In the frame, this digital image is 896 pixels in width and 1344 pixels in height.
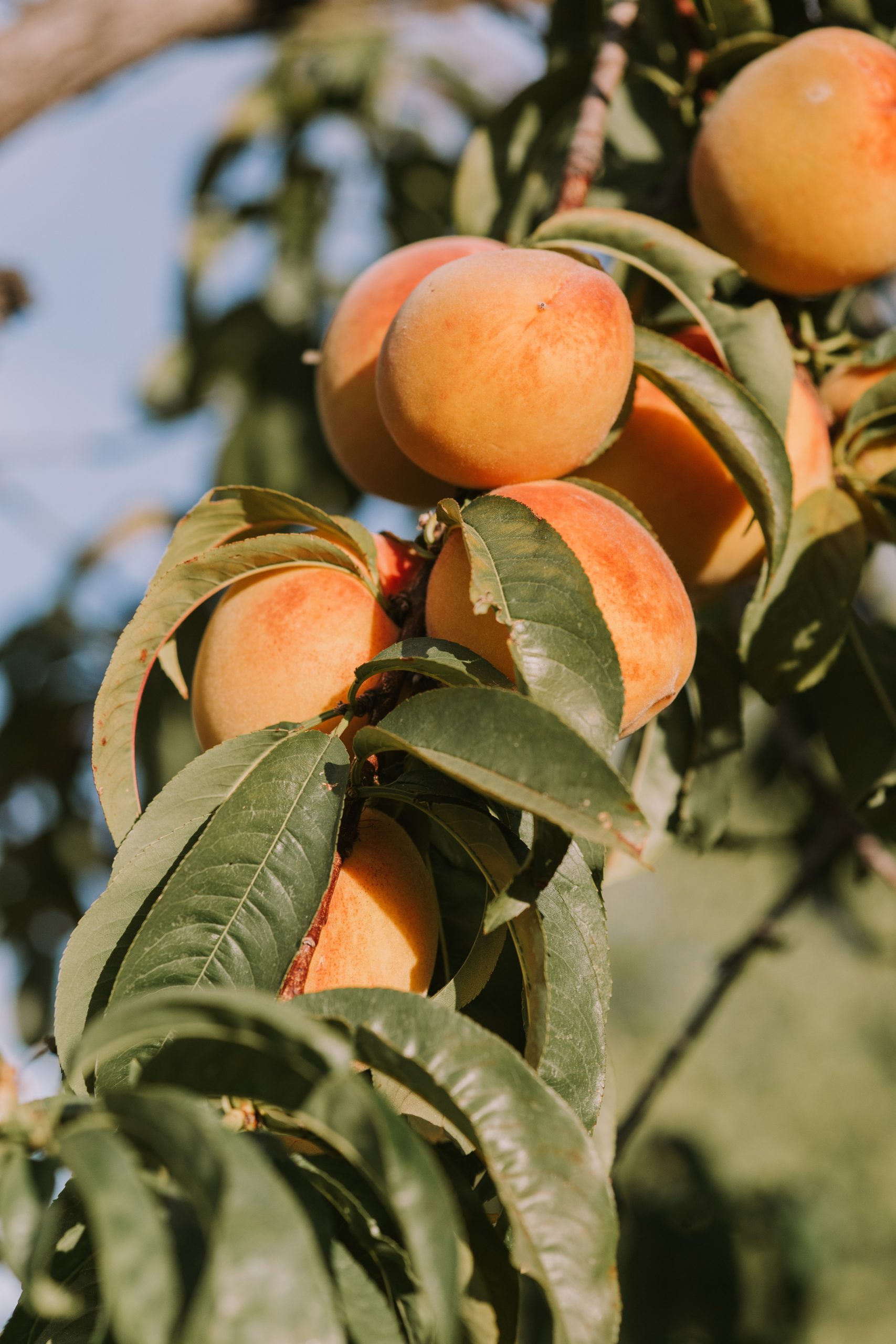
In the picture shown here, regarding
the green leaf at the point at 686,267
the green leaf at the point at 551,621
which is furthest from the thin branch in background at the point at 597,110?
the green leaf at the point at 551,621

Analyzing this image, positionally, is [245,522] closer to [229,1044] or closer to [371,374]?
[371,374]

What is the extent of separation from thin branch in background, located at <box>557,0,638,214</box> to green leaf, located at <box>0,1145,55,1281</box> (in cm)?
87

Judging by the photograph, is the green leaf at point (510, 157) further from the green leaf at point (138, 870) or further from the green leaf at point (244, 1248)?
the green leaf at point (244, 1248)

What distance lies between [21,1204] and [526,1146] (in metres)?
0.21

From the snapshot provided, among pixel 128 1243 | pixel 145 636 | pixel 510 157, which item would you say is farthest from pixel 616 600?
pixel 510 157

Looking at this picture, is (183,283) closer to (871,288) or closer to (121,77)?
(121,77)

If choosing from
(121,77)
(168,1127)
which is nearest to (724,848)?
(168,1127)

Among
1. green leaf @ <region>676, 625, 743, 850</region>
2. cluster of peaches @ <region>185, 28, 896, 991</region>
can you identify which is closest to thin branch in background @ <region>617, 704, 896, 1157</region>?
green leaf @ <region>676, 625, 743, 850</region>

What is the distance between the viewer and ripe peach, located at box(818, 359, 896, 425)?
1011 millimetres

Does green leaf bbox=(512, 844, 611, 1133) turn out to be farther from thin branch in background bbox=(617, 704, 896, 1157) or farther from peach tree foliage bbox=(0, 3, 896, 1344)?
thin branch in background bbox=(617, 704, 896, 1157)

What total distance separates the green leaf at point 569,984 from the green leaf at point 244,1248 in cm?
22

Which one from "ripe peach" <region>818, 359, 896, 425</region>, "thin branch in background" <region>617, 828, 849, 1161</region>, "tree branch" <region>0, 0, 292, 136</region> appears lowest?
"thin branch in background" <region>617, 828, 849, 1161</region>

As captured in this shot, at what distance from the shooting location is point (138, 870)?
24.5 inches

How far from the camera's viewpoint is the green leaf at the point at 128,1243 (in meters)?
0.32
